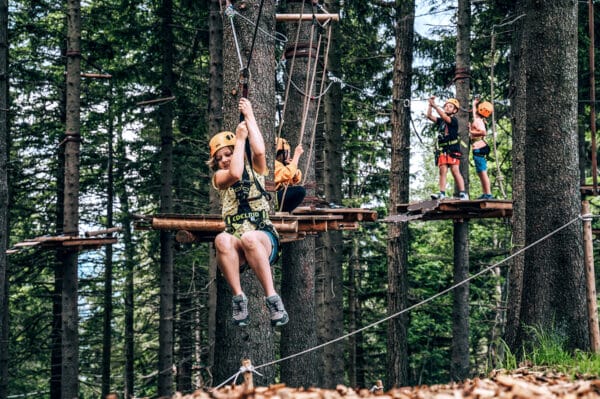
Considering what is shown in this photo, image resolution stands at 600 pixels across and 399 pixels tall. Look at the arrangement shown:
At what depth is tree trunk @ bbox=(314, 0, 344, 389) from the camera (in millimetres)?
14258

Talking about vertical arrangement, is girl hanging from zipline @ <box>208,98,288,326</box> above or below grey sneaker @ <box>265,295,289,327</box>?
above

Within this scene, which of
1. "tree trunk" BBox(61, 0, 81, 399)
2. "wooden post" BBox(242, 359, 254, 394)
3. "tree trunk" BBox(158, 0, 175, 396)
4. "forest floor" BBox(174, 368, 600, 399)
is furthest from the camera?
"tree trunk" BBox(158, 0, 175, 396)

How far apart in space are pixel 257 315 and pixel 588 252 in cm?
334

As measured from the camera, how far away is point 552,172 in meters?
6.47

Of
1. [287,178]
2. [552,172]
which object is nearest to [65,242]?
[287,178]

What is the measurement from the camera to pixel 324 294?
15016 millimetres

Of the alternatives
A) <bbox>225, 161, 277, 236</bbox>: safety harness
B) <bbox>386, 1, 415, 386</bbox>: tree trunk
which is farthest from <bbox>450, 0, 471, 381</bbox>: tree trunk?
<bbox>225, 161, 277, 236</bbox>: safety harness

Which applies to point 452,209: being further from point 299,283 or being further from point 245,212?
point 245,212

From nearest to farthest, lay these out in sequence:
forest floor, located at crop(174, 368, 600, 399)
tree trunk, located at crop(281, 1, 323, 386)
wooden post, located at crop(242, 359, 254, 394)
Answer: forest floor, located at crop(174, 368, 600, 399)
wooden post, located at crop(242, 359, 254, 394)
tree trunk, located at crop(281, 1, 323, 386)

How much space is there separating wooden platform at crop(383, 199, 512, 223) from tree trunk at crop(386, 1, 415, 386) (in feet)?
7.11

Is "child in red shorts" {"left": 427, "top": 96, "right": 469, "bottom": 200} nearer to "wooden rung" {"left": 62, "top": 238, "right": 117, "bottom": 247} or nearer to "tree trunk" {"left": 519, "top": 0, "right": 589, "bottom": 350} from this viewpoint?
"tree trunk" {"left": 519, "top": 0, "right": 589, "bottom": 350}

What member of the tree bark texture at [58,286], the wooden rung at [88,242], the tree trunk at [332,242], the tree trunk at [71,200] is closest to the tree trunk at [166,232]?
the tree trunk at [71,200]

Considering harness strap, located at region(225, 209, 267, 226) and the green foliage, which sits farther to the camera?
harness strap, located at region(225, 209, 267, 226)

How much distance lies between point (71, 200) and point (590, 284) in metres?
9.50
